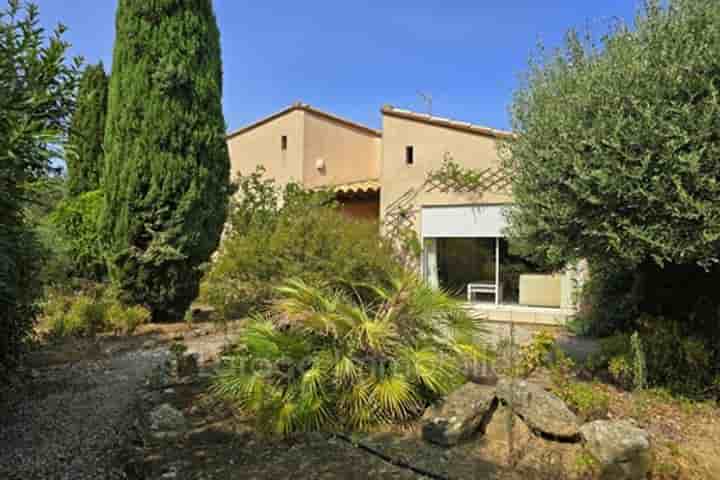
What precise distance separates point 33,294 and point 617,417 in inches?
285

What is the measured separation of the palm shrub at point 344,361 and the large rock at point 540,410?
67cm

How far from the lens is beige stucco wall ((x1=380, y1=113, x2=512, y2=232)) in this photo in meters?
12.9

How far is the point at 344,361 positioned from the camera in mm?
4738

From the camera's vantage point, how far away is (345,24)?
1323cm

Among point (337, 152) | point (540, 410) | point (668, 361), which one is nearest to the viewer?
point (540, 410)

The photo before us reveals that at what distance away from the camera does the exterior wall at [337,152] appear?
17.0m

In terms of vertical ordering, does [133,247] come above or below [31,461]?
above

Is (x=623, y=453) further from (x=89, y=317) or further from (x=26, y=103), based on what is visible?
(x=89, y=317)

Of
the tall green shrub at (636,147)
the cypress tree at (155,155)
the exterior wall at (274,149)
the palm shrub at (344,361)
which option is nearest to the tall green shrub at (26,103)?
the palm shrub at (344,361)

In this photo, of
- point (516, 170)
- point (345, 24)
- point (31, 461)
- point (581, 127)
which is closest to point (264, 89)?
point (345, 24)

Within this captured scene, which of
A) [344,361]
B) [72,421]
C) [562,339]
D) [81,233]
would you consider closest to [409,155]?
[562,339]

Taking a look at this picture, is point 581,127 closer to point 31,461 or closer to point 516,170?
point 516,170

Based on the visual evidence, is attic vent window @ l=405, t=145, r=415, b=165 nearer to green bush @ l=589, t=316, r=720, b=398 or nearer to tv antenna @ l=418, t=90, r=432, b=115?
tv antenna @ l=418, t=90, r=432, b=115

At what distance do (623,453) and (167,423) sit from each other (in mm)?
4590
